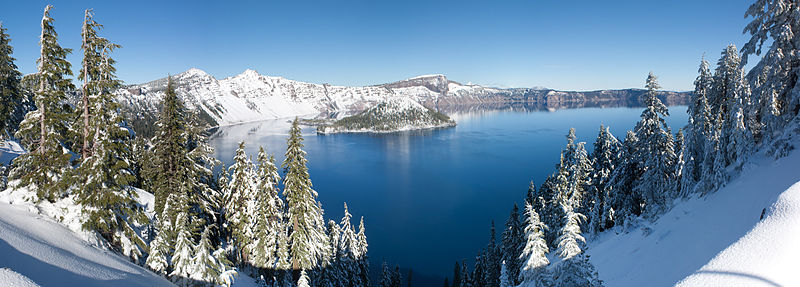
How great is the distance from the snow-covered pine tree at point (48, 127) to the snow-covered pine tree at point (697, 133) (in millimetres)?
30114

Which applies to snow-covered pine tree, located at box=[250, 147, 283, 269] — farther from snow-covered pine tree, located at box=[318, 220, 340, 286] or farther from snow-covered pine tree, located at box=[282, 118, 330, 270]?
snow-covered pine tree, located at box=[318, 220, 340, 286]

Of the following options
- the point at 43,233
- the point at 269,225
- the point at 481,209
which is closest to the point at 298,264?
the point at 269,225

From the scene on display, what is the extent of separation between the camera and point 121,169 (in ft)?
50.1

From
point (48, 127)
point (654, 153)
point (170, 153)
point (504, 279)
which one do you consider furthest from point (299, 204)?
point (654, 153)

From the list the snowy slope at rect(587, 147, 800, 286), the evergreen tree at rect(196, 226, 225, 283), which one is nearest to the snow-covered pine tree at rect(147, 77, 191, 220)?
the evergreen tree at rect(196, 226, 225, 283)

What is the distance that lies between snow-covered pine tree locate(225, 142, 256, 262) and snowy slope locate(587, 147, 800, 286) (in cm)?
2167

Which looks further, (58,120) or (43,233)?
(58,120)

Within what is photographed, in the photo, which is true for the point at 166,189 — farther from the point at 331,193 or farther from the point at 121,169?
the point at 331,193

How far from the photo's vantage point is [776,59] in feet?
41.0

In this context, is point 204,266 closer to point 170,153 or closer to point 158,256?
point 158,256

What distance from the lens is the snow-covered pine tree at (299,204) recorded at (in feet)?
72.0

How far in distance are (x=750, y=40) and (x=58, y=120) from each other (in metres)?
28.9

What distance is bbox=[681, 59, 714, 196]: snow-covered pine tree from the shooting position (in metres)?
18.5

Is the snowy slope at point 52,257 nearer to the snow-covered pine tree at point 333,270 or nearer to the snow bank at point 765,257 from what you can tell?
the snow bank at point 765,257
